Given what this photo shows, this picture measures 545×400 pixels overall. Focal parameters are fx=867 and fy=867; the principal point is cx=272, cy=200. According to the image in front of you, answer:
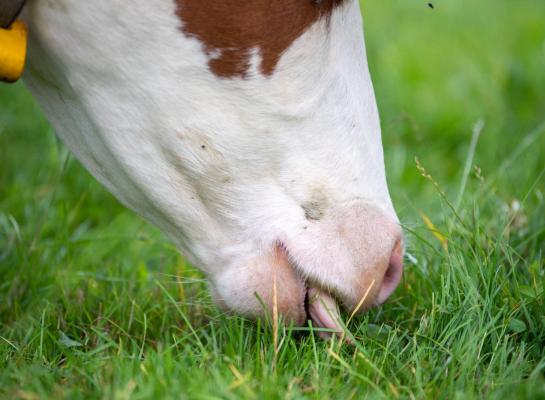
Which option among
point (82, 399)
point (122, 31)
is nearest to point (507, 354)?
point (82, 399)

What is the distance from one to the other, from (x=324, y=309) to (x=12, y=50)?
89 centimetres

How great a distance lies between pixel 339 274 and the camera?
193 cm

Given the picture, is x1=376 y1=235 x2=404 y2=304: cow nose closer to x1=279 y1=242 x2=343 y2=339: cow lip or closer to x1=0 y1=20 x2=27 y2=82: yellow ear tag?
x1=279 y1=242 x2=343 y2=339: cow lip

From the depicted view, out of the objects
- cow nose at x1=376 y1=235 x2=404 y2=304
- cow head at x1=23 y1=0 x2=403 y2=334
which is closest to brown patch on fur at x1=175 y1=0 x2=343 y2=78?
cow head at x1=23 y1=0 x2=403 y2=334

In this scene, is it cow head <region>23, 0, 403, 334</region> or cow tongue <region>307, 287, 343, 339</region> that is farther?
cow tongue <region>307, 287, 343, 339</region>

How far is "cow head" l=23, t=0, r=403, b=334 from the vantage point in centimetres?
184

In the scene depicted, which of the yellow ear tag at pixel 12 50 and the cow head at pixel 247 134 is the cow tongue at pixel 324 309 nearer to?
the cow head at pixel 247 134

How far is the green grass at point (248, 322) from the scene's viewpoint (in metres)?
1.84

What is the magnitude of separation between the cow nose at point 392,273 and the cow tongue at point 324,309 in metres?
0.11

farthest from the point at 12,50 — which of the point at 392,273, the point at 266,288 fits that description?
the point at 392,273

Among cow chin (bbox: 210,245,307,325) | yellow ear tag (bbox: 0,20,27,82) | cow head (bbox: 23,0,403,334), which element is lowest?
cow chin (bbox: 210,245,307,325)

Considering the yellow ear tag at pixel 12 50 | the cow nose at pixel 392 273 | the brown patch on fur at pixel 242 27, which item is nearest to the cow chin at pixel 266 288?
the cow nose at pixel 392 273

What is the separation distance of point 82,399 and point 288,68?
82 cm

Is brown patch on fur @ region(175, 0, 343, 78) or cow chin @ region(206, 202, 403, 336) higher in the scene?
brown patch on fur @ region(175, 0, 343, 78)
